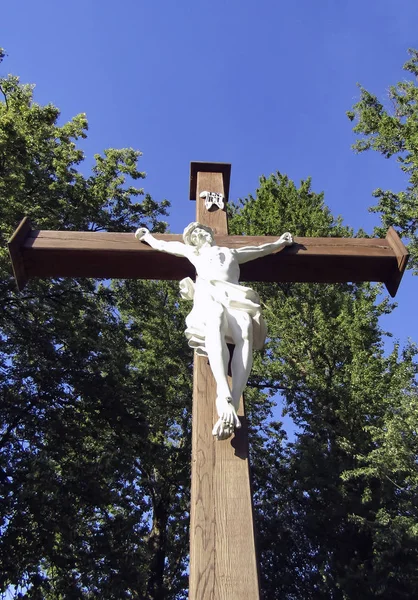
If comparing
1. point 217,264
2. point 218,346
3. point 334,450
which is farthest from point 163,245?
point 334,450

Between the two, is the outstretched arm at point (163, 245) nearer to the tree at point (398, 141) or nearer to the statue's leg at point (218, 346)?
the statue's leg at point (218, 346)

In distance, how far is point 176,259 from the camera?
12.0 feet

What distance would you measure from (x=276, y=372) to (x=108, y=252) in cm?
824

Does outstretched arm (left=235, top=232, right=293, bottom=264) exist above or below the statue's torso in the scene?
above

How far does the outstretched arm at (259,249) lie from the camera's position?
3473mm

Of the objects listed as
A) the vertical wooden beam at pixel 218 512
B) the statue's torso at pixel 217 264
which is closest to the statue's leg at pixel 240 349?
the vertical wooden beam at pixel 218 512

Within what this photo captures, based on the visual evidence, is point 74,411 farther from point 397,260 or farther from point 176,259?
point 397,260

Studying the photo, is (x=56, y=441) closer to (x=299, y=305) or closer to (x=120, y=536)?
(x=120, y=536)

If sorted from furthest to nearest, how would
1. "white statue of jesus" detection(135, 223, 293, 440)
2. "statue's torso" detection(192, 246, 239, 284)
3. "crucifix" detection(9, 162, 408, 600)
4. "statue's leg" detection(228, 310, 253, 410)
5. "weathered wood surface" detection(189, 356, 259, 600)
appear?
"crucifix" detection(9, 162, 408, 600) < "statue's torso" detection(192, 246, 239, 284) < "statue's leg" detection(228, 310, 253, 410) < "white statue of jesus" detection(135, 223, 293, 440) < "weathered wood surface" detection(189, 356, 259, 600)

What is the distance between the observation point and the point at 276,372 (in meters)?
11.4

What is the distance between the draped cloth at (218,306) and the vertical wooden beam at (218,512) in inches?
Answer: 8.0

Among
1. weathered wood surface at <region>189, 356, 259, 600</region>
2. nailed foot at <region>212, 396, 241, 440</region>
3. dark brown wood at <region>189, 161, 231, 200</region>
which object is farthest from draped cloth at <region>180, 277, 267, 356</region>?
dark brown wood at <region>189, 161, 231, 200</region>

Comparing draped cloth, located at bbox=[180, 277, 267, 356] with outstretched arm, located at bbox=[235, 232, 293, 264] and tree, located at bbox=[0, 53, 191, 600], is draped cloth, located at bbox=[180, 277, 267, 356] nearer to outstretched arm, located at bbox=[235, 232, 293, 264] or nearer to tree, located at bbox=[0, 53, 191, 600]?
outstretched arm, located at bbox=[235, 232, 293, 264]

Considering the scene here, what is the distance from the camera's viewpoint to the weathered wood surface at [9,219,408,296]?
11.9 ft
